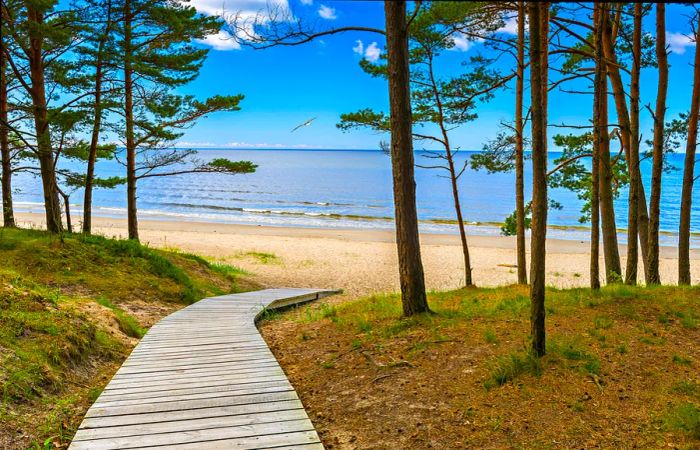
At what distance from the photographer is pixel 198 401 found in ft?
14.5

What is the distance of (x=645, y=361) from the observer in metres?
4.86

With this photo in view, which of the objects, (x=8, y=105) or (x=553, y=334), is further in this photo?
(x=8, y=105)

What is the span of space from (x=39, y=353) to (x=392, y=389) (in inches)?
146

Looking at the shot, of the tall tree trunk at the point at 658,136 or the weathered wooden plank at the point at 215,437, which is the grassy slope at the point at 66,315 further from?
the tall tree trunk at the point at 658,136

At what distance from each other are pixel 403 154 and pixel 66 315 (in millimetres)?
4765

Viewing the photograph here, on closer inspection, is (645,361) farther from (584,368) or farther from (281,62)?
(281,62)

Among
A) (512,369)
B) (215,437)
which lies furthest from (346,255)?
(215,437)

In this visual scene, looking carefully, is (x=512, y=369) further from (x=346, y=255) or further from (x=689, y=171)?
(x=346, y=255)

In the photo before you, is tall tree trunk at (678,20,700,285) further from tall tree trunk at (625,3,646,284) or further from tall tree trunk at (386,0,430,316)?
tall tree trunk at (386,0,430,316)

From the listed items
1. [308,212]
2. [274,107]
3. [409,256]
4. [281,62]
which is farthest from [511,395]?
[274,107]

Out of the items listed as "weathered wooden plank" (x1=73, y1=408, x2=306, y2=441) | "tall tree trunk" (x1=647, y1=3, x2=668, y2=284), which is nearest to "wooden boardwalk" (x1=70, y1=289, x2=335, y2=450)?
"weathered wooden plank" (x1=73, y1=408, x2=306, y2=441)

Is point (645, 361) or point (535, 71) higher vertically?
point (535, 71)

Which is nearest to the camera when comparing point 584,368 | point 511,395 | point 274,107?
point 511,395

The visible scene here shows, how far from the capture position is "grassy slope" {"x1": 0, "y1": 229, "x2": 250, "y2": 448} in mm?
4441
